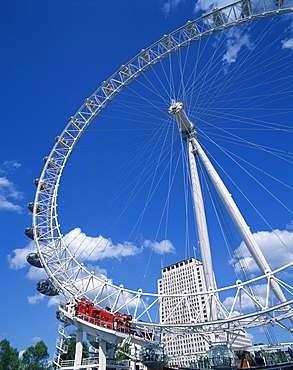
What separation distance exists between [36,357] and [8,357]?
272 inches

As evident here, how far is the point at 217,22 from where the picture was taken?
38.9 metres

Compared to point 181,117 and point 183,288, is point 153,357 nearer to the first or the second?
point 181,117

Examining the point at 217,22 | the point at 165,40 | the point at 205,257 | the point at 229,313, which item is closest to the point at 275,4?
the point at 217,22

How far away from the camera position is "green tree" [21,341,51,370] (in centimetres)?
7199

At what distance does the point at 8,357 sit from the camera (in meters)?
70.1

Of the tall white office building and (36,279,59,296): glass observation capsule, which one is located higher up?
the tall white office building

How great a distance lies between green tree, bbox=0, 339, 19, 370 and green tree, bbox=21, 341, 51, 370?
188 centimetres

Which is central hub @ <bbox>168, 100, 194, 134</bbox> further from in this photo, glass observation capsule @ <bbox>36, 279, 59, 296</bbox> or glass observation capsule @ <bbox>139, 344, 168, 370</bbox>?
glass observation capsule @ <bbox>36, 279, 59, 296</bbox>

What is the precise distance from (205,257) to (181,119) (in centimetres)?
1778

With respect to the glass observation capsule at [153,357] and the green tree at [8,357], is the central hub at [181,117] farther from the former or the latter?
the green tree at [8,357]

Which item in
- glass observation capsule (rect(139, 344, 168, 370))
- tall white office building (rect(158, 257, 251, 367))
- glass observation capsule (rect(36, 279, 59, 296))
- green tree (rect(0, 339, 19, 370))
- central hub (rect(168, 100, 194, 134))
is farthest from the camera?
tall white office building (rect(158, 257, 251, 367))

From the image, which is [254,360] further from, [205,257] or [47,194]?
[47,194]

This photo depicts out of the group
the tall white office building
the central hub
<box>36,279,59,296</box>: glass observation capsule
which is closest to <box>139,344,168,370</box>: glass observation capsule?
<box>36,279,59,296</box>: glass observation capsule

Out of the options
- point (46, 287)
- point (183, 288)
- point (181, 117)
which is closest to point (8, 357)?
point (46, 287)
